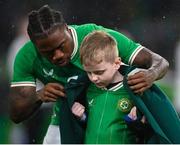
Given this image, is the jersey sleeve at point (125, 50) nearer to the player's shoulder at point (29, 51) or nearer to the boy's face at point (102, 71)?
the boy's face at point (102, 71)

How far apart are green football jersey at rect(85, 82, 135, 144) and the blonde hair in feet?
0.41

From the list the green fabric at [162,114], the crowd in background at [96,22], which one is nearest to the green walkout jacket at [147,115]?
the green fabric at [162,114]

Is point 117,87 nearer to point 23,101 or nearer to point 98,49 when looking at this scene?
point 98,49

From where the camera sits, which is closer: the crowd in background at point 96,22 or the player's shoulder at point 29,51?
the player's shoulder at point 29,51

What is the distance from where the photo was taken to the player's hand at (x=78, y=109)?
2.53m

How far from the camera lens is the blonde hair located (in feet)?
8.04

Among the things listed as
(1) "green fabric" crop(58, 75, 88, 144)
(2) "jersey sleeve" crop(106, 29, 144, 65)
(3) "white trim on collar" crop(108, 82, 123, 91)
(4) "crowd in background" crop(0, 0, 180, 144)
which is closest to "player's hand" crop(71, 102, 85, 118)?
(1) "green fabric" crop(58, 75, 88, 144)

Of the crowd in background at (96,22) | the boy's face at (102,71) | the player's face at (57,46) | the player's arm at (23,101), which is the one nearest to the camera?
the boy's face at (102,71)

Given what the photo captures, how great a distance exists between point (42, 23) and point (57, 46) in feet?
0.34

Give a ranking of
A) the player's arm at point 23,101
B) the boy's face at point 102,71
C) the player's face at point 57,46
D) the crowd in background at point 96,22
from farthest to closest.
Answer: the crowd in background at point 96,22, the player's arm at point 23,101, the player's face at point 57,46, the boy's face at point 102,71

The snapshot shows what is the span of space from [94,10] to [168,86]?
0.61 m

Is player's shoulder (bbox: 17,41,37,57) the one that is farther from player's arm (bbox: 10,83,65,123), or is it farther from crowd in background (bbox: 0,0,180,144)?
crowd in background (bbox: 0,0,180,144)

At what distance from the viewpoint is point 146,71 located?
8.43ft

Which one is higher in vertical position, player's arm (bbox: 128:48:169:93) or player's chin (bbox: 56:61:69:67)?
player's chin (bbox: 56:61:69:67)
